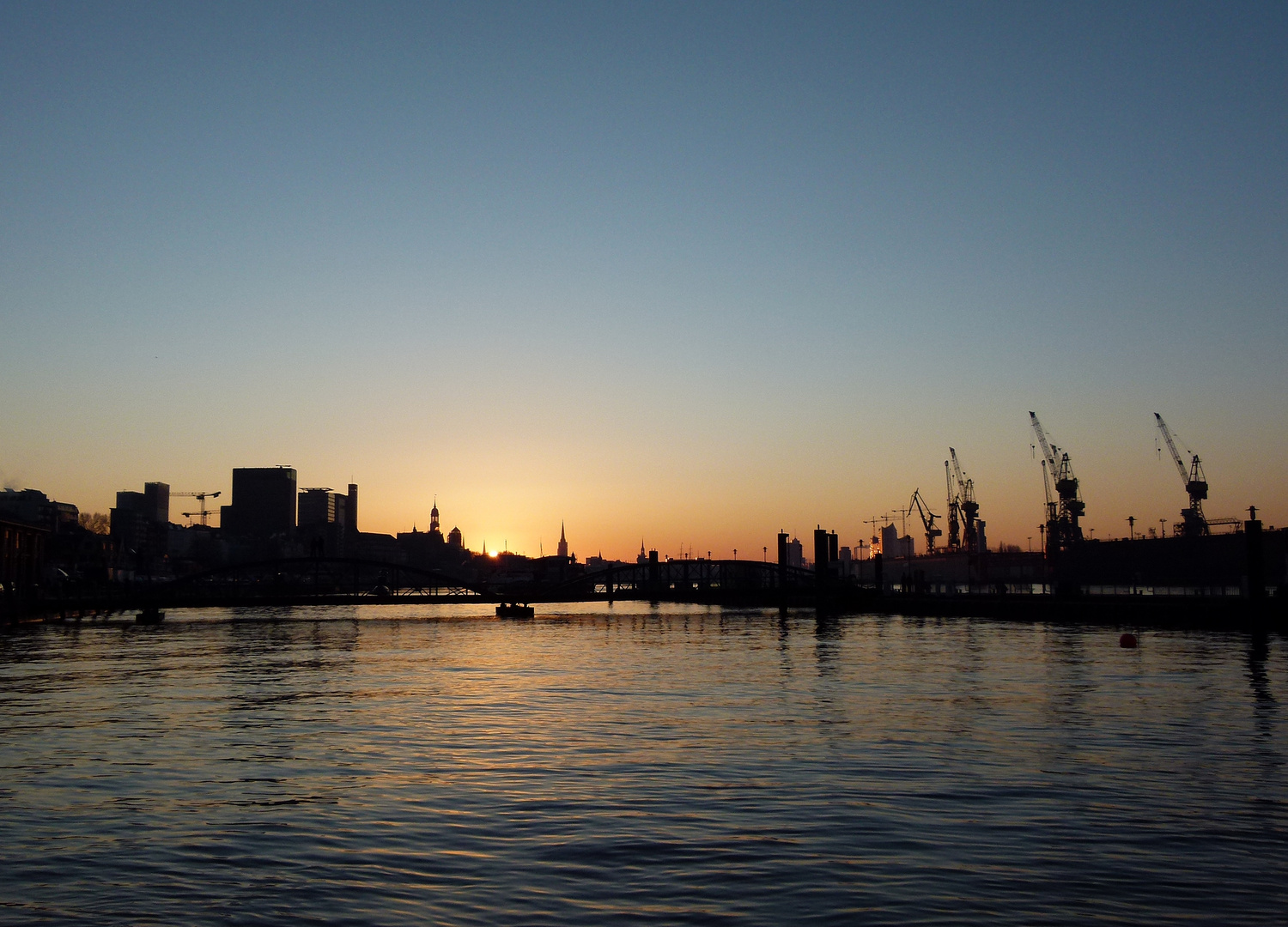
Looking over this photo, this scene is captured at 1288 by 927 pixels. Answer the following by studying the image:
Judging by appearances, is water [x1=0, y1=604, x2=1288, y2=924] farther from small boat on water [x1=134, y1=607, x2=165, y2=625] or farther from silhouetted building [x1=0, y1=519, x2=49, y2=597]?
silhouetted building [x1=0, y1=519, x2=49, y2=597]

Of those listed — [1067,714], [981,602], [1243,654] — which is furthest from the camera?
[981,602]

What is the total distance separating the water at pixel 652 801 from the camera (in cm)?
1683

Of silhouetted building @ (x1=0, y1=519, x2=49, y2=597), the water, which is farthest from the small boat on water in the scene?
the water

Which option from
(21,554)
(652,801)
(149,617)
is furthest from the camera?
(21,554)

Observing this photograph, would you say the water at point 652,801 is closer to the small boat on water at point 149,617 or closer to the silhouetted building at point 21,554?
the small boat on water at point 149,617

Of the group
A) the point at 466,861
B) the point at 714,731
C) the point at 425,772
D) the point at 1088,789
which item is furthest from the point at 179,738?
the point at 1088,789

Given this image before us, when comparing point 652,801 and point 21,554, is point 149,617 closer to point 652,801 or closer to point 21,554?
point 21,554

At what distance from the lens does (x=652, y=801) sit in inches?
967

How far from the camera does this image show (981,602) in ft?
495

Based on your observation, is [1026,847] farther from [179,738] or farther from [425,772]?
[179,738]

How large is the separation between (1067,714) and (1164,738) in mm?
6439

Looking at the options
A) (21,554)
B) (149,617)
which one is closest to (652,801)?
(149,617)

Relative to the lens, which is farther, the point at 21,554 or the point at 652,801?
the point at 21,554

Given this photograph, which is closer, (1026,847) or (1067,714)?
(1026,847)
